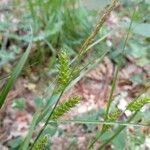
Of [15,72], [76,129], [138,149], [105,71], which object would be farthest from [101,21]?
[105,71]

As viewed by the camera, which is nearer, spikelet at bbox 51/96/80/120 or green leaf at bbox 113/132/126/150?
spikelet at bbox 51/96/80/120

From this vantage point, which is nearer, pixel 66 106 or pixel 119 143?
pixel 66 106

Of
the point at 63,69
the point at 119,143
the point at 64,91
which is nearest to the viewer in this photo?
the point at 63,69

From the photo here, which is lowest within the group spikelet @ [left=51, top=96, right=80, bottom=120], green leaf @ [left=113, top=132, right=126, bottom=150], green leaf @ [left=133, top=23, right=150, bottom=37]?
green leaf @ [left=113, top=132, right=126, bottom=150]

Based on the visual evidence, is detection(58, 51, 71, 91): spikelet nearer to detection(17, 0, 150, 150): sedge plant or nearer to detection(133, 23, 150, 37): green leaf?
detection(17, 0, 150, 150): sedge plant

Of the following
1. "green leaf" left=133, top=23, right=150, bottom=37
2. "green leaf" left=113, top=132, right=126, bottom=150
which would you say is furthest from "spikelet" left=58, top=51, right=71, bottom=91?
"green leaf" left=113, top=132, right=126, bottom=150

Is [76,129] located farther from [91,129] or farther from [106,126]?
[106,126]

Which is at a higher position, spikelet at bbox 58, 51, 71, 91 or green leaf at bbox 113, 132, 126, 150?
spikelet at bbox 58, 51, 71, 91

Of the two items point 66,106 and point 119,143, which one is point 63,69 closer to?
point 66,106

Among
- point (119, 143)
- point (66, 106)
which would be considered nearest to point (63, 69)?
point (66, 106)
